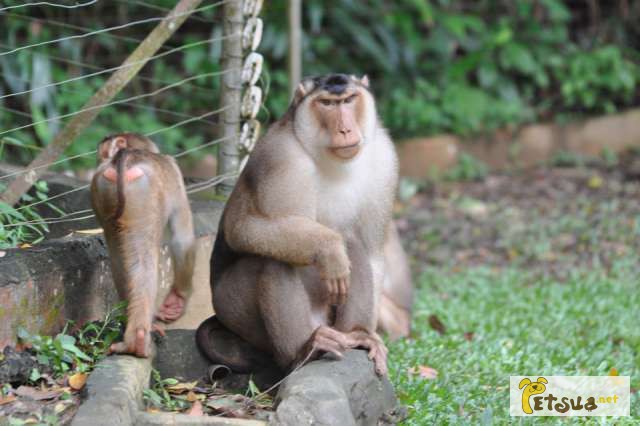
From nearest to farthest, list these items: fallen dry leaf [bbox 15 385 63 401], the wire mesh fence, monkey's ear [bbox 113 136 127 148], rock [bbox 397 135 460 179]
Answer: fallen dry leaf [bbox 15 385 63 401] → monkey's ear [bbox 113 136 127 148] → the wire mesh fence → rock [bbox 397 135 460 179]

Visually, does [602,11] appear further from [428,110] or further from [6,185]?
[6,185]

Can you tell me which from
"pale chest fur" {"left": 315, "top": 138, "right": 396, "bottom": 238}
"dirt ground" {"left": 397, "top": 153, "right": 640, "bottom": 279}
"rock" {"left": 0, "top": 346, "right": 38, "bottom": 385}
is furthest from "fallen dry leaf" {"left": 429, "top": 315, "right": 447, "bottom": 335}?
"rock" {"left": 0, "top": 346, "right": 38, "bottom": 385}

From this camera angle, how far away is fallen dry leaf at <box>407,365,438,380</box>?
5.11m

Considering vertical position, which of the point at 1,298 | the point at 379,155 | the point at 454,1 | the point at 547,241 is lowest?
the point at 547,241

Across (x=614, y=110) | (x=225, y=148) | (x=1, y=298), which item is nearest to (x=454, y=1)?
(x=614, y=110)

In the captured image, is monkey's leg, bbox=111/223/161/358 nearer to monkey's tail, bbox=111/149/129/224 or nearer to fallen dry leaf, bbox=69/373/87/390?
monkey's tail, bbox=111/149/129/224

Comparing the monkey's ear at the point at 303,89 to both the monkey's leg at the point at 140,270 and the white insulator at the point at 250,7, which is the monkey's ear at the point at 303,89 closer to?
the monkey's leg at the point at 140,270

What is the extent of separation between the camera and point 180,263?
5.21 metres

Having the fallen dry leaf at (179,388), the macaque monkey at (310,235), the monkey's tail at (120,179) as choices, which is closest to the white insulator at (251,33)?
the macaque monkey at (310,235)

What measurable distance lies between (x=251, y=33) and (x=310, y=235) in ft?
7.00

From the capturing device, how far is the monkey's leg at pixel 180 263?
16.7 ft

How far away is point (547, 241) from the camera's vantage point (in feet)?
29.4

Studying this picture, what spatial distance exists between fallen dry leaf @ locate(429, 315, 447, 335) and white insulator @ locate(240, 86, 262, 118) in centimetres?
187

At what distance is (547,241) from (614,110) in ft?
11.7
